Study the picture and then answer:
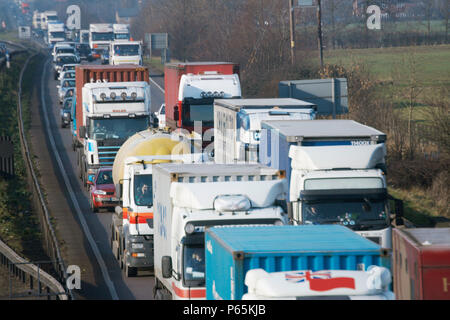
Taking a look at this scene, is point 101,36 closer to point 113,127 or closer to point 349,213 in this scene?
point 113,127

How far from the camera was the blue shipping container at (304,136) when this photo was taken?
18641 millimetres

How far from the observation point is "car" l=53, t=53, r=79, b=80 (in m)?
75.6

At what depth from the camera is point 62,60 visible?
76438mm

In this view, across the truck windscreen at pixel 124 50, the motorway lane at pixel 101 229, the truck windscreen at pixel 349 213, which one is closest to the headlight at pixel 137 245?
the motorway lane at pixel 101 229

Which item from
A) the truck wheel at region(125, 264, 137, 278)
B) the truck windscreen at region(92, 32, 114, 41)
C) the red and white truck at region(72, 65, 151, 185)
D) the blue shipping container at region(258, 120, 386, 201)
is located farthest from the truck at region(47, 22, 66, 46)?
the truck wheel at region(125, 264, 137, 278)

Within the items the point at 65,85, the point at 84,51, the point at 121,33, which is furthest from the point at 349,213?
the point at 84,51

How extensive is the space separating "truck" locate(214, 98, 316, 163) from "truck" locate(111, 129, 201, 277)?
6.55ft

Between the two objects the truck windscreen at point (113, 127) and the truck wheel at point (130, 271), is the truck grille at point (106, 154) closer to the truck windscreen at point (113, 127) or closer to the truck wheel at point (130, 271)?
the truck windscreen at point (113, 127)

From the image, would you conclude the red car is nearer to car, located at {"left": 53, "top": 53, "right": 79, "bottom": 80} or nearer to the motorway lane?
the motorway lane

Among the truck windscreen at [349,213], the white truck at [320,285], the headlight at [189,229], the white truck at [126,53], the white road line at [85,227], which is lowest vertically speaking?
the white road line at [85,227]

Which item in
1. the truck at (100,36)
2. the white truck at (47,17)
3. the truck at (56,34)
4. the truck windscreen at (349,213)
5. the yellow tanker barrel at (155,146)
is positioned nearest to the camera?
the truck windscreen at (349,213)

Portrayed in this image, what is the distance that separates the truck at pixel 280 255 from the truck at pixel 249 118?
11.4 metres

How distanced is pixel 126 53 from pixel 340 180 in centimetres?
5289
